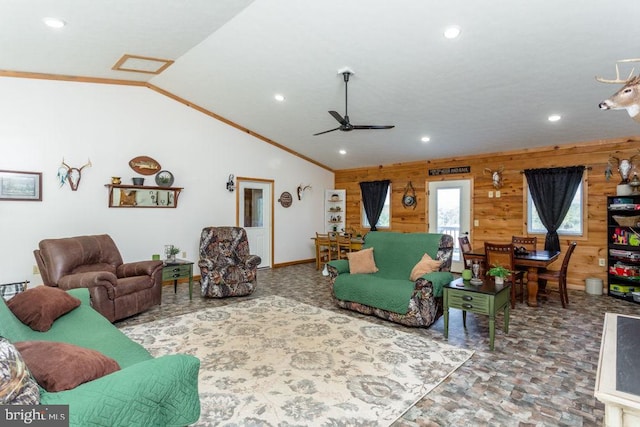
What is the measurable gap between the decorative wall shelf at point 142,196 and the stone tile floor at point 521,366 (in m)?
1.71

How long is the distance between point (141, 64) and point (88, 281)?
9.58 ft

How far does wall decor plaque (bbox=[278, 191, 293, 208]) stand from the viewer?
25.6 feet

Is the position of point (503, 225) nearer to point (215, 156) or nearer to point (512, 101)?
point (512, 101)

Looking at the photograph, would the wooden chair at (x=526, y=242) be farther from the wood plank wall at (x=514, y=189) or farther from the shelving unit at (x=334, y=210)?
the shelving unit at (x=334, y=210)

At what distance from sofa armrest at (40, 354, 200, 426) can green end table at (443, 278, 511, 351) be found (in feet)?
8.87

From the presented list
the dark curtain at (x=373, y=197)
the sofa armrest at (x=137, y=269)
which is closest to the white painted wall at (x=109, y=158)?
the sofa armrest at (x=137, y=269)

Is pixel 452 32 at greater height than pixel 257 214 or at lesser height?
greater

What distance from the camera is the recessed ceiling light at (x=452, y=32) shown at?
3.16m

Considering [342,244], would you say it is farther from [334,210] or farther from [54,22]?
[54,22]

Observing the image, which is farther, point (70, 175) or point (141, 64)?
point (70, 175)

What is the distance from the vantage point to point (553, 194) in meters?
5.69

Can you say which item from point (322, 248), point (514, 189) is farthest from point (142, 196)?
point (514, 189)

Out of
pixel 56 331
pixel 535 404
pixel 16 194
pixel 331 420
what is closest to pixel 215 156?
pixel 16 194

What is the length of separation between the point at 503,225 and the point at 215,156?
18.6 ft
